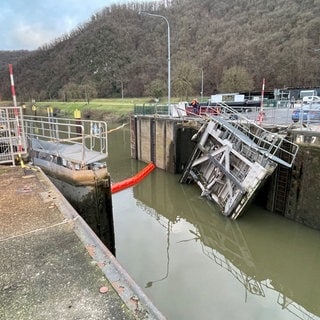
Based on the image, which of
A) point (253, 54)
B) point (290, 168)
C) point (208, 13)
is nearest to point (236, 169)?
point (290, 168)

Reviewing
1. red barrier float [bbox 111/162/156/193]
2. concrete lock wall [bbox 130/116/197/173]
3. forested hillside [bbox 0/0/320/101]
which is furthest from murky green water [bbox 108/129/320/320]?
forested hillside [bbox 0/0/320/101]

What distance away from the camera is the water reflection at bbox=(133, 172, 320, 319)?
6609 mm

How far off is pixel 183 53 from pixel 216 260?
78.4 m

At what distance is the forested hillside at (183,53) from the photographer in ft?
165

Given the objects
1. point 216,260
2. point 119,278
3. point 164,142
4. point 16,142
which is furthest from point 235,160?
point 119,278

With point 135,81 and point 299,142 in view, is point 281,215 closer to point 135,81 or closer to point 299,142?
point 299,142

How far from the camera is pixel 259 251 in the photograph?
816cm

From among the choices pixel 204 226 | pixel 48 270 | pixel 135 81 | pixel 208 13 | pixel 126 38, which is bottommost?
pixel 204 226

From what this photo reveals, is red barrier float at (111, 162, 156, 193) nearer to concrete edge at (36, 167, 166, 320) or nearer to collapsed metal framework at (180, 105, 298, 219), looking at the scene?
collapsed metal framework at (180, 105, 298, 219)

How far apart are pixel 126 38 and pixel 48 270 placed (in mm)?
115054

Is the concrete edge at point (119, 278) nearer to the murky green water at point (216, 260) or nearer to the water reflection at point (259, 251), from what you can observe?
the murky green water at point (216, 260)

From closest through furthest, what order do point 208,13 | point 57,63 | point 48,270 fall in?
point 48,270 → point 208,13 → point 57,63

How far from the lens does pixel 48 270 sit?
304cm

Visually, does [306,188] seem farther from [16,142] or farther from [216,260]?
[16,142]
